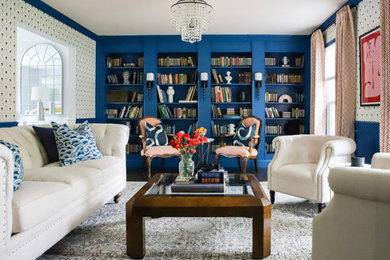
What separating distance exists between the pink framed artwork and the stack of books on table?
7.39 feet

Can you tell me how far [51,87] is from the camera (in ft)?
19.9

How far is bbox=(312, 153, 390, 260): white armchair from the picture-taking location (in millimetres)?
1427

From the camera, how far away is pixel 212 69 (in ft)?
20.5

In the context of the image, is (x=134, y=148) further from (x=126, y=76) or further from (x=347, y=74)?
(x=347, y=74)

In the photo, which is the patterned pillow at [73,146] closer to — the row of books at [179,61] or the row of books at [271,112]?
the row of books at [179,61]

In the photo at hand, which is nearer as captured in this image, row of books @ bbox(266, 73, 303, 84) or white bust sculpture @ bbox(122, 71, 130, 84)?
row of books @ bbox(266, 73, 303, 84)

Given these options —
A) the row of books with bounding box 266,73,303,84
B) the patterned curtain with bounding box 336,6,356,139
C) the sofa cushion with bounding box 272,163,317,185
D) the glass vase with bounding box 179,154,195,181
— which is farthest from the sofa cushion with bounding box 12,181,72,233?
the row of books with bounding box 266,73,303,84

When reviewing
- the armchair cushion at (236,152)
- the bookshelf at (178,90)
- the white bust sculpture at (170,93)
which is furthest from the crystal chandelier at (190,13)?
the white bust sculpture at (170,93)

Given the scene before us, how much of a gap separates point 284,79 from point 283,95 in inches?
12.7

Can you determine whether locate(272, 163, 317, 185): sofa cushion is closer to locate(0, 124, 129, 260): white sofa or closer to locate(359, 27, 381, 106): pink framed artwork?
locate(359, 27, 381, 106): pink framed artwork

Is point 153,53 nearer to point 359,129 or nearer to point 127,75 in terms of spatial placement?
point 127,75

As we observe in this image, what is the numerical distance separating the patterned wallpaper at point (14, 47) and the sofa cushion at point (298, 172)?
3256mm

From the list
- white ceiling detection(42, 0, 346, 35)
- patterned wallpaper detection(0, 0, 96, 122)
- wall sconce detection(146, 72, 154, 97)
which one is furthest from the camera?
wall sconce detection(146, 72, 154, 97)

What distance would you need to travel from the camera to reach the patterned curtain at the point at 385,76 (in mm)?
3199
